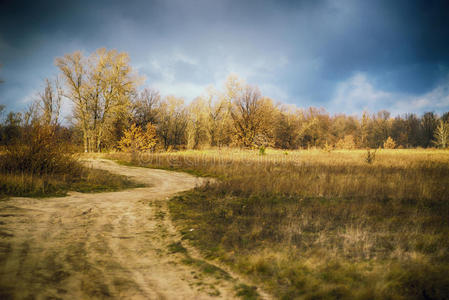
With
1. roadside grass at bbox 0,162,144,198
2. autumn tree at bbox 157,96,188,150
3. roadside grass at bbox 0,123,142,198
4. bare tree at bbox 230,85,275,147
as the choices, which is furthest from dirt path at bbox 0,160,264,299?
autumn tree at bbox 157,96,188,150

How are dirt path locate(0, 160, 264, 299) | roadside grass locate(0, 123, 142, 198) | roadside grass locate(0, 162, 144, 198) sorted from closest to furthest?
1. dirt path locate(0, 160, 264, 299)
2. roadside grass locate(0, 162, 144, 198)
3. roadside grass locate(0, 123, 142, 198)

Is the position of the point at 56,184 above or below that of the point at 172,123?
below

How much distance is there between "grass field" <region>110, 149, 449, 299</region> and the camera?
2717 mm

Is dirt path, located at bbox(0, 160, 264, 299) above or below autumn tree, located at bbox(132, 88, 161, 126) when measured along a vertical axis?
below

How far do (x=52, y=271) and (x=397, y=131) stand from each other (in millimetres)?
82192

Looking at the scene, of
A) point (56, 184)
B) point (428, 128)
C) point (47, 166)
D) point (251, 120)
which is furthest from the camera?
point (428, 128)

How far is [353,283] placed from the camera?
2.72 meters

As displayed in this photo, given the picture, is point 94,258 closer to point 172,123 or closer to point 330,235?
point 330,235

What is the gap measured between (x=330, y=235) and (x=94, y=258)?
4342 millimetres

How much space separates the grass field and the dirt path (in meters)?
0.64

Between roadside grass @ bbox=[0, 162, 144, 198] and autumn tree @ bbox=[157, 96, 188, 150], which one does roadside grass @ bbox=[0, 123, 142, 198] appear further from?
autumn tree @ bbox=[157, 96, 188, 150]

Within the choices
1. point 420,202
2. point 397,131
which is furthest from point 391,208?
point 397,131

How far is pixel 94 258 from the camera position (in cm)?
342

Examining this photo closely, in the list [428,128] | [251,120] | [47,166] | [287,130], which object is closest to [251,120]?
[251,120]
